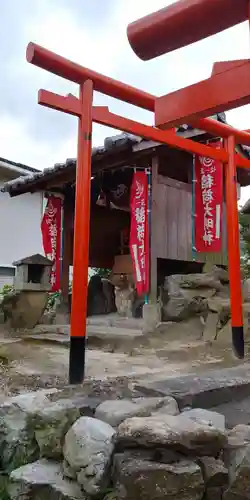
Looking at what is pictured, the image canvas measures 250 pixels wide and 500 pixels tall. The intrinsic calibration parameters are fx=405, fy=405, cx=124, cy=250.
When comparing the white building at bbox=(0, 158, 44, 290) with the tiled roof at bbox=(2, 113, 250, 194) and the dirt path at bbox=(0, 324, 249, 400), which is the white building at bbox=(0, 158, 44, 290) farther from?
the dirt path at bbox=(0, 324, 249, 400)

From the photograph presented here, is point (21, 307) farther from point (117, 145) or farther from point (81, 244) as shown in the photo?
point (81, 244)

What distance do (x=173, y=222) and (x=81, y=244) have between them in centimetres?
461

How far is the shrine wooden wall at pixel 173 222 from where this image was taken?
8.04 meters

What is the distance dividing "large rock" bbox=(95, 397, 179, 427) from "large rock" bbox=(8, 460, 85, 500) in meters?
0.44

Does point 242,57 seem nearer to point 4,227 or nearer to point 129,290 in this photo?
point 129,290

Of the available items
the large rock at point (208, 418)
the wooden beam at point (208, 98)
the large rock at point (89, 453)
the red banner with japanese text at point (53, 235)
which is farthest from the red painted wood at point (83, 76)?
the red banner with japanese text at point (53, 235)

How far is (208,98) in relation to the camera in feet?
10.3

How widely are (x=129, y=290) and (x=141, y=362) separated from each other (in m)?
4.80

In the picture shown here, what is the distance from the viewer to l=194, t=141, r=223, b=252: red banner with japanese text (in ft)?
25.9

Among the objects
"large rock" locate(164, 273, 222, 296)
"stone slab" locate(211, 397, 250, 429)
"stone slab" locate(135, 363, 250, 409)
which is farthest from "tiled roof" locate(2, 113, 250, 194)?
"stone slab" locate(211, 397, 250, 429)

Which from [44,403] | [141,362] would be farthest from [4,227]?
[44,403]

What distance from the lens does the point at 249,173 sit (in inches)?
382

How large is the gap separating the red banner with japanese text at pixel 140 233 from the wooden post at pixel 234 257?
7.70 ft

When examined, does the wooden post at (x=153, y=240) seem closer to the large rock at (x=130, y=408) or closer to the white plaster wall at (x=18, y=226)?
the large rock at (x=130, y=408)
